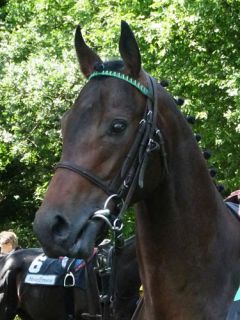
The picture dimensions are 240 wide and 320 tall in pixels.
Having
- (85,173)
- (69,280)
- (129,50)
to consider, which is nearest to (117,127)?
(85,173)

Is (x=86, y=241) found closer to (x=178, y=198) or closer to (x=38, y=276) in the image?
(x=178, y=198)

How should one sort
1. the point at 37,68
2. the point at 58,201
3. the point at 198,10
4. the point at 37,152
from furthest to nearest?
the point at 37,152, the point at 37,68, the point at 198,10, the point at 58,201

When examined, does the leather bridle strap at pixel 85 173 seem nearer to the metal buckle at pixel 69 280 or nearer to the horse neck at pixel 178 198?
the horse neck at pixel 178 198

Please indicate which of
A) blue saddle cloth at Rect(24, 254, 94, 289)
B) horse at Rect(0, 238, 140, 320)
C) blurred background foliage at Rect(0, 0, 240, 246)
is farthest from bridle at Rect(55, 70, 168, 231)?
blurred background foliage at Rect(0, 0, 240, 246)

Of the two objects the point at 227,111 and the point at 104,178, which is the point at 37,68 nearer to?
the point at 227,111

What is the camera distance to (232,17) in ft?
43.9

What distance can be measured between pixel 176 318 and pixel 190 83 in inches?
424

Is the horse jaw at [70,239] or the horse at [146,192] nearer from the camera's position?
the horse jaw at [70,239]

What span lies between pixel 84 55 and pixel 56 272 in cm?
512

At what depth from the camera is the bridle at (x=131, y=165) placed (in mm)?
3297

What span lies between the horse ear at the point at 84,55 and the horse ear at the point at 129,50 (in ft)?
0.68

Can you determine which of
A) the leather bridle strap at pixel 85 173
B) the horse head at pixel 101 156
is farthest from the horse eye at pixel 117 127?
the leather bridle strap at pixel 85 173

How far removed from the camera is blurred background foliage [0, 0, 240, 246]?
44.6 ft

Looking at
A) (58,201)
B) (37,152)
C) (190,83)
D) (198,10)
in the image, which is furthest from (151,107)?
(37,152)
